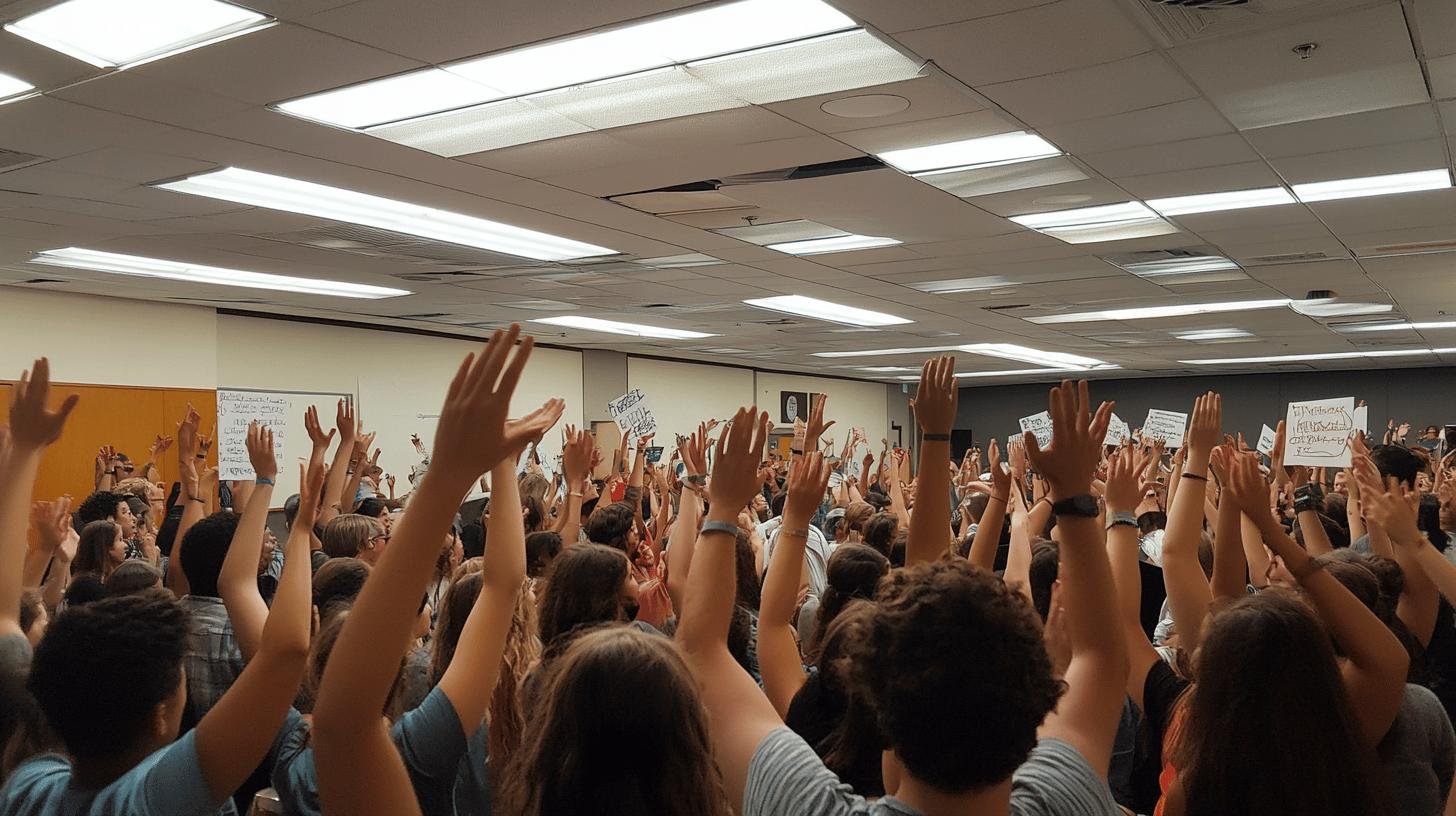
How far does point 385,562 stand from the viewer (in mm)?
1166

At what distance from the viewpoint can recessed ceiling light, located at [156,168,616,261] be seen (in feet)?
17.7

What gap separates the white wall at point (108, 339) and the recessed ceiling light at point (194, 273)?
1.41m

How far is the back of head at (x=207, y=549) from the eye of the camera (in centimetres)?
325

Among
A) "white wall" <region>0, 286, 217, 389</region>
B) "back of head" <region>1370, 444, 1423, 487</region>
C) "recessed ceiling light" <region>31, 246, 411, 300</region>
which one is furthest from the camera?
"white wall" <region>0, 286, 217, 389</region>

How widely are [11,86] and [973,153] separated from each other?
13.1 feet

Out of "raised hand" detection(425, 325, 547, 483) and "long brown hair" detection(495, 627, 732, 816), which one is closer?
"raised hand" detection(425, 325, 547, 483)

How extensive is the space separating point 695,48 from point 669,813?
293 centimetres

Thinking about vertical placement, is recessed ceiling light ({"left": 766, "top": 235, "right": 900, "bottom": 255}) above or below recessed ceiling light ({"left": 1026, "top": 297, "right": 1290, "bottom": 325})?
above

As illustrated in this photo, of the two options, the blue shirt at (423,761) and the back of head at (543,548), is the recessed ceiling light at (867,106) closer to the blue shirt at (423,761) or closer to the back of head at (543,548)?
the back of head at (543,548)

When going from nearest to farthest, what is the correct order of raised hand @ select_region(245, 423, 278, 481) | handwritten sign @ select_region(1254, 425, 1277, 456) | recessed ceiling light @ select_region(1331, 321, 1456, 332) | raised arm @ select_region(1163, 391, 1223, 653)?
1. raised hand @ select_region(245, 423, 278, 481)
2. raised arm @ select_region(1163, 391, 1223, 653)
3. handwritten sign @ select_region(1254, 425, 1277, 456)
4. recessed ceiling light @ select_region(1331, 321, 1456, 332)

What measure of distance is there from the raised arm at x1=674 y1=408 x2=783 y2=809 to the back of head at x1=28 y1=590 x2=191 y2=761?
84 centimetres

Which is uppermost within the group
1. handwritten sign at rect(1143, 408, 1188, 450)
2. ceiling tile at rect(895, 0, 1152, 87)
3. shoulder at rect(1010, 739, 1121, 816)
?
ceiling tile at rect(895, 0, 1152, 87)

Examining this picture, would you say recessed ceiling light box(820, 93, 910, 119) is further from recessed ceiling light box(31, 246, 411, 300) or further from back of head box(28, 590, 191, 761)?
recessed ceiling light box(31, 246, 411, 300)

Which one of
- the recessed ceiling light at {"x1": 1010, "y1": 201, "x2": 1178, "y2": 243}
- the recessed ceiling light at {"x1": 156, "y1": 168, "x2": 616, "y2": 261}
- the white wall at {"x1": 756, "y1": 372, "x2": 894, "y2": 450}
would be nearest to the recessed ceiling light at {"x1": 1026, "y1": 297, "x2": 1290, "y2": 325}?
the recessed ceiling light at {"x1": 1010, "y1": 201, "x2": 1178, "y2": 243}
